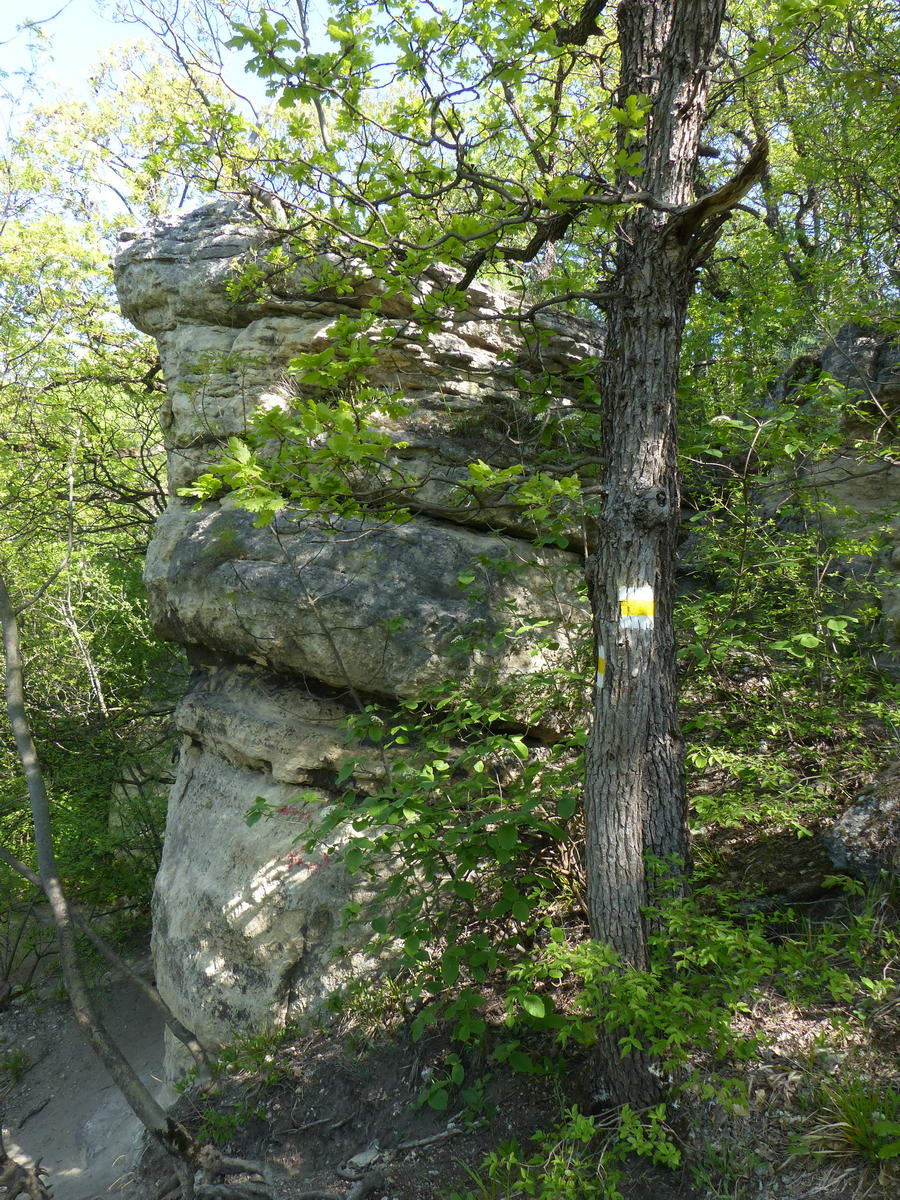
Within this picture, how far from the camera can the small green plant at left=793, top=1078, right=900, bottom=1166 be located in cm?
249

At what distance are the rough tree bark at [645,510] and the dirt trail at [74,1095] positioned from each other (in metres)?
4.59

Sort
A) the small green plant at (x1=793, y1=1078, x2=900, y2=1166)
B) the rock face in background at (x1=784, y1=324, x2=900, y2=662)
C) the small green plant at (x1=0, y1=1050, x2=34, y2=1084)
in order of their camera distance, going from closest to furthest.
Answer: the small green plant at (x1=793, y1=1078, x2=900, y2=1166), the rock face in background at (x1=784, y1=324, x2=900, y2=662), the small green plant at (x1=0, y1=1050, x2=34, y2=1084)

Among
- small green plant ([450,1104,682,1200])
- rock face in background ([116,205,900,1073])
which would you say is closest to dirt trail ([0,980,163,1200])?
rock face in background ([116,205,900,1073])

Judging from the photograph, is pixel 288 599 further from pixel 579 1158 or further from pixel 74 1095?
pixel 74 1095

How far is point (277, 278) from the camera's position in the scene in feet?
19.9

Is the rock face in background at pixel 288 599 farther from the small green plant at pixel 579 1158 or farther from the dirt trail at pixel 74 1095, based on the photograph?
the small green plant at pixel 579 1158

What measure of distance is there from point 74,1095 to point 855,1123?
7518 mm

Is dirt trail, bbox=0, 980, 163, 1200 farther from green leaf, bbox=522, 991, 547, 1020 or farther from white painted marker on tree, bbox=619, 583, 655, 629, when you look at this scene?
white painted marker on tree, bbox=619, 583, 655, 629

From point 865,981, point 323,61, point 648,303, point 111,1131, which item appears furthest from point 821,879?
point 111,1131

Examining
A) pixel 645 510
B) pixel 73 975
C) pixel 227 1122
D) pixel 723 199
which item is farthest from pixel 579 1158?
pixel 723 199

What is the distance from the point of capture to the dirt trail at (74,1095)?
588cm

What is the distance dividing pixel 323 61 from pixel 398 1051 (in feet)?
17.0

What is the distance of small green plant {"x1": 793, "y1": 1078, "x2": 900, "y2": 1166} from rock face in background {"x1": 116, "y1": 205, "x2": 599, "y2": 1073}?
101 inches

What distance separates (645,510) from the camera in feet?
11.3
